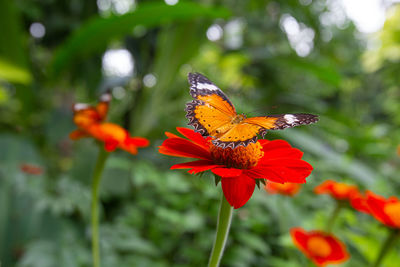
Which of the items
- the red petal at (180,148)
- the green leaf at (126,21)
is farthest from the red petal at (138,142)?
the green leaf at (126,21)

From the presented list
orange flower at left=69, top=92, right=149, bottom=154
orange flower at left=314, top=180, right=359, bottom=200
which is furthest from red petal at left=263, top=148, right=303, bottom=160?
orange flower at left=314, top=180, right=359, bottom=200

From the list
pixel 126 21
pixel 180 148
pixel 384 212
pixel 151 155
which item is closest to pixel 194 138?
pixel 180 148

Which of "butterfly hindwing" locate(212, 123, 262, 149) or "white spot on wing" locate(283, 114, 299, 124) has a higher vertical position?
"white spot on wing" locate(283, 114, 299, 124)

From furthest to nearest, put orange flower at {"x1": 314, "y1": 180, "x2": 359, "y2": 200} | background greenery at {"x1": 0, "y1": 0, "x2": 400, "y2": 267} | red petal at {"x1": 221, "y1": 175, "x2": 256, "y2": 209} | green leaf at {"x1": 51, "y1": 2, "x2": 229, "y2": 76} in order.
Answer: green leaf at {"x1": 51, "y1": 2, "x2": 229, "y2": 76}, background greenery at {"x1": 0, "y1": 0, "x2": 400, "y2": 267}, orange flower at {"x1": 314, "y1": 180, "x2": 359, "y2": 200}, red petal at {"x1": 221, "y1": 175, "x2": 256, "y2": 209}

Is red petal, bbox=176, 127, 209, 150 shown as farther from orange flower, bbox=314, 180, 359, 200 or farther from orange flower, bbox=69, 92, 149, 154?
orange flower, bbox=314, 180, 359, 200

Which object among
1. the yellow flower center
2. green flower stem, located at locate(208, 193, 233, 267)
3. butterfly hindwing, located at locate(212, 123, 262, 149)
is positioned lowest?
green flower stem, located at locate(208, 193, 233, 267)

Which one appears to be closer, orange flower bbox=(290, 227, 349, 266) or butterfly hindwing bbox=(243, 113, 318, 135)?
butterfly hindwing bbox=(243, 113, 318, 135)

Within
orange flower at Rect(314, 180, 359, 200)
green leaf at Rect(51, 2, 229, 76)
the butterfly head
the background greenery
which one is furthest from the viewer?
green leaf at Rect(51, 2, 229, 76)

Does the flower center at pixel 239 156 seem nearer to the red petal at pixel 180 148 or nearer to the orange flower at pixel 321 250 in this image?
the red petal at pixel 180 148
